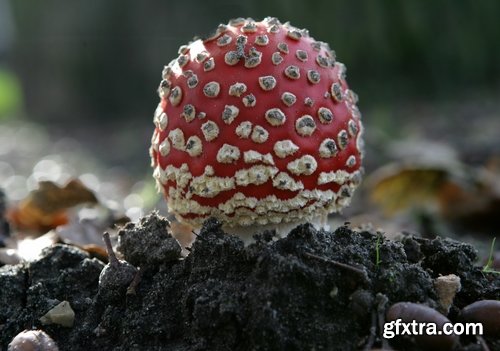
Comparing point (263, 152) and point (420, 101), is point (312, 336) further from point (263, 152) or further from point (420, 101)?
point (420, 101)

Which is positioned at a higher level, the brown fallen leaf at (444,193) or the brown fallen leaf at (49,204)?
the brown fallen leaf at (444,193)

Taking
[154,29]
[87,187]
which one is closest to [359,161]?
[87,187]

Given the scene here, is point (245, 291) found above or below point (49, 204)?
below

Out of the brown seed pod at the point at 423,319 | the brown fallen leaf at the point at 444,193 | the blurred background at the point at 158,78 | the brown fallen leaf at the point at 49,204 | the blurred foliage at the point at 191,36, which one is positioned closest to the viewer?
the brown seed pod at the point at 423,319

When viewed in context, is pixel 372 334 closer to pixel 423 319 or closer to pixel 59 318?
pixel 423 319

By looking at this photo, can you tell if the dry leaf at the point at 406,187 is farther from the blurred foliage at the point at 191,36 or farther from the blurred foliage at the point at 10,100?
the blurred foliage at the point at 10,100

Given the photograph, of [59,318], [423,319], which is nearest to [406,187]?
[423,319]

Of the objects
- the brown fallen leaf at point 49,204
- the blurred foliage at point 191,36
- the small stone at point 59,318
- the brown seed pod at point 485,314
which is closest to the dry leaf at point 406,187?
the brown fallen leaf at point 49,204
